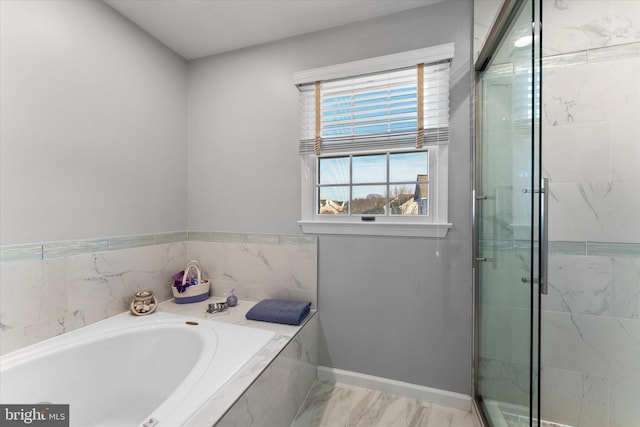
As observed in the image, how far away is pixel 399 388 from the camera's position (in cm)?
165

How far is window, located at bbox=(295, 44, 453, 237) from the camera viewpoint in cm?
159

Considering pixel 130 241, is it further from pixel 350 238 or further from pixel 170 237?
pixel 350 238

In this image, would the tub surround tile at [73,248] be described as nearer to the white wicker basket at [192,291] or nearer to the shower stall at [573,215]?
the white wicker basket at [192,291]

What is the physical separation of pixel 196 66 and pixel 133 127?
0.78 meters

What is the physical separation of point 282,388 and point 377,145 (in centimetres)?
148

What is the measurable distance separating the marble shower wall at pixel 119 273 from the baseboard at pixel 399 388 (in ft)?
1.69

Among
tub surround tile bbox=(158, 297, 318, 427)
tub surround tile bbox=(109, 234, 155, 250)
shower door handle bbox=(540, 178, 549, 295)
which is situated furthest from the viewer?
tub surround tile bbox=(109, 234, 155, 250)

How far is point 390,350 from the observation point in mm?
1688

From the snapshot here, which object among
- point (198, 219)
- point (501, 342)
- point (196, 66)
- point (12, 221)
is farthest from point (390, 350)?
point (196, 66)

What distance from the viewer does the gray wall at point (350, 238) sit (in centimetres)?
156

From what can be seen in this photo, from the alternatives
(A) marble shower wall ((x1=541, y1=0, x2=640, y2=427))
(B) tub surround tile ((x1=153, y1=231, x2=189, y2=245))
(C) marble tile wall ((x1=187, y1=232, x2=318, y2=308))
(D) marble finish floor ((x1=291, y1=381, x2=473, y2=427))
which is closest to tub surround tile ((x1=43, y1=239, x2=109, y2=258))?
(B) tub surround tile ((x1=153, y1=231, x2=189, y2=245))

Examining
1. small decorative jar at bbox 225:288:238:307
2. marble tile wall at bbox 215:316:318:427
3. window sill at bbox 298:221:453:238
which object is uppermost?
window sill at bbox 298:221:453:238

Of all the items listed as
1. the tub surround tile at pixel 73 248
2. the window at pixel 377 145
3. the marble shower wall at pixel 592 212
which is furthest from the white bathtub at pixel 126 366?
the marble shower wall at pixel 592 212

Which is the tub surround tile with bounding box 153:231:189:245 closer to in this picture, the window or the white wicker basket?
the white wicker basket
